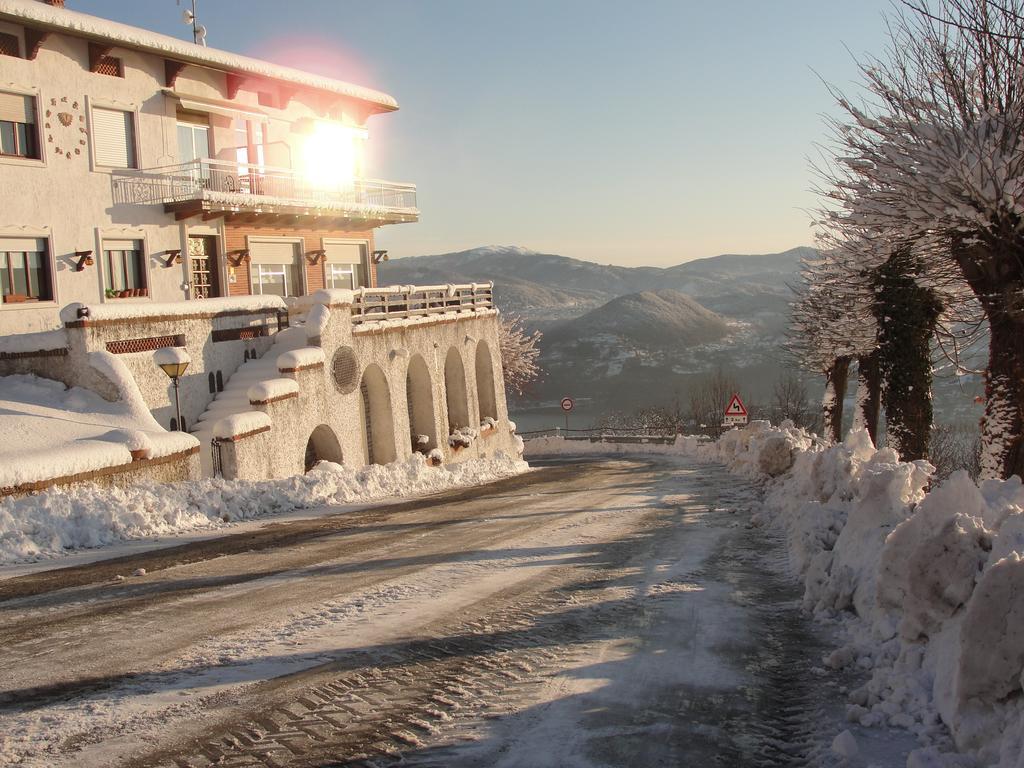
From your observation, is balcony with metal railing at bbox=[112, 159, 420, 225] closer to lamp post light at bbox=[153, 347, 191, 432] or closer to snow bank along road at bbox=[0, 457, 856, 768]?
lamp post light at bbox=[153, 347, 191, 432]

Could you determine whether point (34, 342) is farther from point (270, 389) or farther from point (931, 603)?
point (931, 603)

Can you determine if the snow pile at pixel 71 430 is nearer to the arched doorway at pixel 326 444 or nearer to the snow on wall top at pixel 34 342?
the snow on wall top at pixel 34 342

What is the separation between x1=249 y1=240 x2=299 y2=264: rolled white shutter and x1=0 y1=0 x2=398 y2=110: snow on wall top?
515 centimetres

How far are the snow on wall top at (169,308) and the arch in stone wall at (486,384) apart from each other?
1389cm

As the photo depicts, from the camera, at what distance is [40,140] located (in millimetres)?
20547

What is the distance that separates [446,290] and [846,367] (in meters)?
15.6

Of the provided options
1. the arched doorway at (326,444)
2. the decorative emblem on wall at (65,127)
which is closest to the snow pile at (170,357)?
the arched doorway at (326,444)

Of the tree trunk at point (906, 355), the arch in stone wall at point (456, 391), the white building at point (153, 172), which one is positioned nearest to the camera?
the tree trunk at point (906, 355)

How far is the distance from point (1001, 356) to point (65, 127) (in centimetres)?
2083

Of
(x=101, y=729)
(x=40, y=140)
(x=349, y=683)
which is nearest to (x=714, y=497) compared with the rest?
(x=349, y=683)

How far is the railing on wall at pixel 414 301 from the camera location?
24205 mm

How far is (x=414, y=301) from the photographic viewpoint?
90.2 ft

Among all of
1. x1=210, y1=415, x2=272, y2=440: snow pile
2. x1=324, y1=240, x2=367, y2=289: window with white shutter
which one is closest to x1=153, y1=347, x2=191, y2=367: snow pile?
x1=210, y1=415, x2=272, y2=440: snow pile

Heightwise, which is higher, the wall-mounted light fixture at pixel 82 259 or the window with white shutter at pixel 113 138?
the window with white shutter at pixel 113 138
